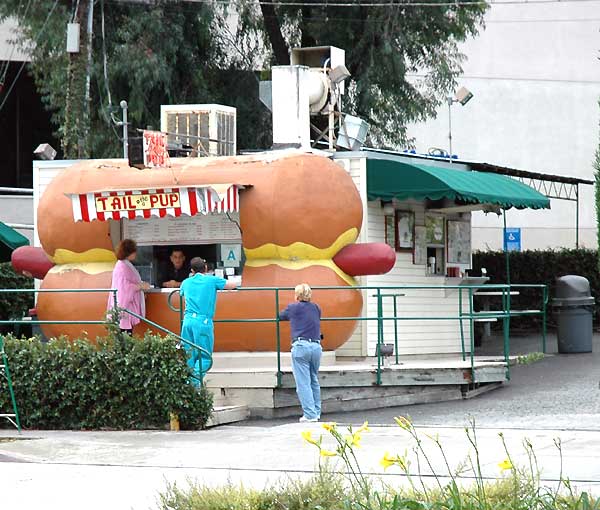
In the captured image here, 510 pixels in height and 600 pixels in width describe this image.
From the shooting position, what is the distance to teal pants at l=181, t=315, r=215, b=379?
1481 cm

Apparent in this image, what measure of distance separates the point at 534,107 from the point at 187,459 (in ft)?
100

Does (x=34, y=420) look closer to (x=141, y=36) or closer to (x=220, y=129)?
(x=220, y=129)

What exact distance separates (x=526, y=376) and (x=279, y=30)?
1202 centimetres

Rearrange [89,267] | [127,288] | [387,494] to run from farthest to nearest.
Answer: [89,267] < [127,288] < [387,494]

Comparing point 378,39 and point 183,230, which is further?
A: point 378,39

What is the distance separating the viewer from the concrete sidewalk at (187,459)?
10.2 metres

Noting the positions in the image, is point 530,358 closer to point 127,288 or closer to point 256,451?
→ point 127,288

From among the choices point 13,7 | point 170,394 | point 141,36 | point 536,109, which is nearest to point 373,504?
point 170,394

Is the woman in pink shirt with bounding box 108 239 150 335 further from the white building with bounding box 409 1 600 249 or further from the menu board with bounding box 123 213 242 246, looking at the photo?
the white building with bounding box 409 1 600 249

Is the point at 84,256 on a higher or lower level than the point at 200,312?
higher

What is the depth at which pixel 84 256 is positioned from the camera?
17.6 metres

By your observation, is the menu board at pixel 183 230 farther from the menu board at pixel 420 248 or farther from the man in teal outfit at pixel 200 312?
the menu board at pixel 420 248

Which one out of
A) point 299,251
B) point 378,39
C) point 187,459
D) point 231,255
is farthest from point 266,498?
point 378,39

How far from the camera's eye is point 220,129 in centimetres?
1875
